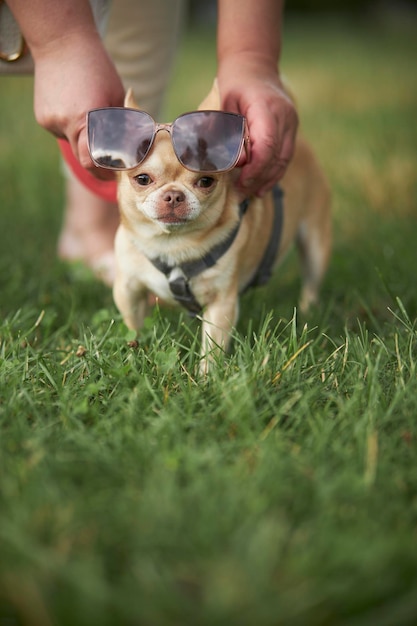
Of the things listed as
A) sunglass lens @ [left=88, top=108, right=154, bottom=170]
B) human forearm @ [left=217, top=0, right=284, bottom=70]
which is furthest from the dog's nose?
human forearm @ [left=217, top=0, right=284, bottom=70]

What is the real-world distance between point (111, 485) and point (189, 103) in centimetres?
639

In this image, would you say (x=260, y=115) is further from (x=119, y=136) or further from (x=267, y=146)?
(x=119, y=136)

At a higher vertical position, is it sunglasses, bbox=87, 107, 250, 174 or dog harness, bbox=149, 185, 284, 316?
sunglasses, bbox=87, 107, 250, 174

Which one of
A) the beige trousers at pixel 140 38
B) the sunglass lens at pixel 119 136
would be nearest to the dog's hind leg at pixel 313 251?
the beige trousers at pixel 140 38

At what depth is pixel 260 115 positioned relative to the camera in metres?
2.13

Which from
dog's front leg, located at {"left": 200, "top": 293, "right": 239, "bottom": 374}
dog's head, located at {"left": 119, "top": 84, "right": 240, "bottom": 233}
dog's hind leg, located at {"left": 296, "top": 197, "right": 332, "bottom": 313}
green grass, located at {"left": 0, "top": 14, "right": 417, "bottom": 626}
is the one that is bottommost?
dog's hind leg, located at {"left": 296, "top": 197, "right": 332, "bottom": 313}

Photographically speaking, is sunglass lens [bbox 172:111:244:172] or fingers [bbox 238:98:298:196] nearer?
sunglass lens [bbox 172:111:244:172]

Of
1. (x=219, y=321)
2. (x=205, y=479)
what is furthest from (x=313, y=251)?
(x=205, y=479)

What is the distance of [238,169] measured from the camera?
2225mm

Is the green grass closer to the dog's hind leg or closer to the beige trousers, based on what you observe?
the dog's hind leg

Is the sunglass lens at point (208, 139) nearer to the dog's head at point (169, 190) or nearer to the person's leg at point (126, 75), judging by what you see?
the dog's head at point (169, 190)

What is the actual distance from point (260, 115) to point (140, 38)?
1.47 metres

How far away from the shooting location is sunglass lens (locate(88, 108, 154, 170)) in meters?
1.98

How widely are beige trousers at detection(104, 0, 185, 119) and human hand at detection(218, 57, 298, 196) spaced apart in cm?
111
